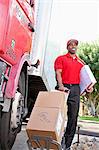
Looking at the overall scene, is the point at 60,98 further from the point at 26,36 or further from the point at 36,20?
the point at 36,20

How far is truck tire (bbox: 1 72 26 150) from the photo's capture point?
3715 millimetres

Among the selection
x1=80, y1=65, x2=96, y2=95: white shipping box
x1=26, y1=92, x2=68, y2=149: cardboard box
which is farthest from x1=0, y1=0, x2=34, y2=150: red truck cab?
x1=80, y1=65, x2=96, y2=95: white shipping box

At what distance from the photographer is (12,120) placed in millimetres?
3877

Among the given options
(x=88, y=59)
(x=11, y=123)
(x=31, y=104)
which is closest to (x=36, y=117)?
(x=11, y=123)

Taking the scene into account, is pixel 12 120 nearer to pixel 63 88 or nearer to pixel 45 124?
pixel 45 124

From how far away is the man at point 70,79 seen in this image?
16.0ft

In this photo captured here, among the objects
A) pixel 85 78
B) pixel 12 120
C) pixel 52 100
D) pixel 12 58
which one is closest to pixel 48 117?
pixel 52 100

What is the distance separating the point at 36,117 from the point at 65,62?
1.44 meters

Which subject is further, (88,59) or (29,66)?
(88,59)

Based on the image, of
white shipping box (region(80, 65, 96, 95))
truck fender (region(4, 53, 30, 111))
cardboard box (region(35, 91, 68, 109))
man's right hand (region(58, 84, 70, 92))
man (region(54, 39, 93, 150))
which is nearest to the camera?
truck fender (region(4, 53, 30, 111))

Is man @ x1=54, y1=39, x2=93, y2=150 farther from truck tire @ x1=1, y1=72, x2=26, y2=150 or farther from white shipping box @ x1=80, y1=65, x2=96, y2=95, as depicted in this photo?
truck tire @ x1=1, y1=72, x2=26, y2=150

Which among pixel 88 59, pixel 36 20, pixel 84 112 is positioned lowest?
pixel 84 112

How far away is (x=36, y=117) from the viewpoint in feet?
12.5

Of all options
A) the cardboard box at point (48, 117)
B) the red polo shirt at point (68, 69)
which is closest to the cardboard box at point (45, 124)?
the cardboard box at point (48, 117)
